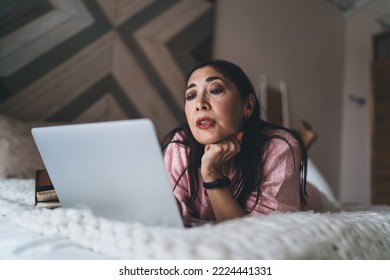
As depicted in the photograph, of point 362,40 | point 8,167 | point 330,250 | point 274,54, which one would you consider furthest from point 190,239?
point 362,40

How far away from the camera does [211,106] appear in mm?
646

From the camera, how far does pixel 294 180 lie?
0.68 m

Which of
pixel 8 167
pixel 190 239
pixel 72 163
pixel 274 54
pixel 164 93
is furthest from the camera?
pixel 274 54

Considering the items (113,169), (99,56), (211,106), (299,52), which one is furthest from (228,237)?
(299,52)

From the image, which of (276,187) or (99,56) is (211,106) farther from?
(99,56)

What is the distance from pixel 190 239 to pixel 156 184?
0.10m

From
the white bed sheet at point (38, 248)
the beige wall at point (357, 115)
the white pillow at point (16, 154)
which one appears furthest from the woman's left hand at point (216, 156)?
the beige wall at point (357, 115)

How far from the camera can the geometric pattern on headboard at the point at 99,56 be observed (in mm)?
1437

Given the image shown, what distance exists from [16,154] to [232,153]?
2.67ft

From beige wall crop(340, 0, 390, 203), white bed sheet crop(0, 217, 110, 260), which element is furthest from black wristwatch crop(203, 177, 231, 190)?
beige wall crop(340, 0, 390, 203)

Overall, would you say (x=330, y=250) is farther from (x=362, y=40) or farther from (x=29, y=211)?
(x=362, y=40)

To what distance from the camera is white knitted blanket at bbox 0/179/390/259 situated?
0.39 metres

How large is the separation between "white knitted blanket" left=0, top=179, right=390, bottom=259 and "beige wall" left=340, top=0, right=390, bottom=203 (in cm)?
253

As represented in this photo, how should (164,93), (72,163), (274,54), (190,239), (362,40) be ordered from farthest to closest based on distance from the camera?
(362,40) → (274,54) → (164,93) → (72,163) → (190,239)
